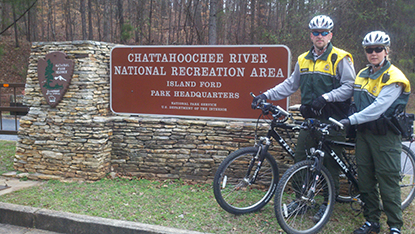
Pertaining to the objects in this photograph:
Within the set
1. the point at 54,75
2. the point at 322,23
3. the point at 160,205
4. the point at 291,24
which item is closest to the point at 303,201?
the point at 160,205

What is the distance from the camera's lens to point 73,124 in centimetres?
484

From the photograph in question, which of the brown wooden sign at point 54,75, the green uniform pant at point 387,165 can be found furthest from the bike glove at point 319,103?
the brown wooden sign at point 54,75

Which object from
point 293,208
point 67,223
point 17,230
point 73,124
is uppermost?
point 73,124

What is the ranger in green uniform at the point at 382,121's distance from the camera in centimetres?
301

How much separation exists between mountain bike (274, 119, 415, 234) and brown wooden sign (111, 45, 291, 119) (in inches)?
45.3

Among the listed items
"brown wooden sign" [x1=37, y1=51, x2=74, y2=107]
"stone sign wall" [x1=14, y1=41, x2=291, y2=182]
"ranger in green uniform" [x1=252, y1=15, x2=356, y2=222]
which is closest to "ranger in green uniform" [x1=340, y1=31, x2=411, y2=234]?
"ranger in green uniform" [x1=252, y1=15, x2=356, y2=222]

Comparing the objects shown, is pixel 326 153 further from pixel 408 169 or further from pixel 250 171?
pixel 408 169

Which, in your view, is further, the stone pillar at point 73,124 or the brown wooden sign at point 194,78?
the stone pillar at point 73,124

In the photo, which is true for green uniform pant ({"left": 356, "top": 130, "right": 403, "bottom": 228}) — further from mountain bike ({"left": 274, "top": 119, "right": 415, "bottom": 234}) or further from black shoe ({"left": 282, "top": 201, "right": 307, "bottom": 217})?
black shoe ({"left": 282, "top": 201, "right": 307, "bottom": 217})

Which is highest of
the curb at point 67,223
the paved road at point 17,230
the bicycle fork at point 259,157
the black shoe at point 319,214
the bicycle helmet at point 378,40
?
the bicycle helmet at point 378,40

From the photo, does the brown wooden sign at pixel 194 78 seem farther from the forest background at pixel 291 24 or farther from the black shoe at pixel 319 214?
the forest background at pixel 291 24

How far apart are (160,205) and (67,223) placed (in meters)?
1.02

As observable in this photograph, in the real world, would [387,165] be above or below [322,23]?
below

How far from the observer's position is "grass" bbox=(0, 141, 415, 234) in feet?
11.2
